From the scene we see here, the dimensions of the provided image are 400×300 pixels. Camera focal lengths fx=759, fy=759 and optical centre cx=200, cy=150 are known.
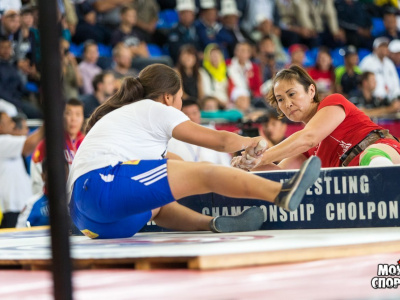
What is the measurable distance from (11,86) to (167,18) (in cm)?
430

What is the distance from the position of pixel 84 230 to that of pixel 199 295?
208 cm

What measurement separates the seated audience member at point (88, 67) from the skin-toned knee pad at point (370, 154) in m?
5.85

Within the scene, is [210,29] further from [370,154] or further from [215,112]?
[370,154]

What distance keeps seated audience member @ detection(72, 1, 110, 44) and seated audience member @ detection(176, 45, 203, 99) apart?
1.37 metres

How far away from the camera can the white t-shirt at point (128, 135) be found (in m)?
3.89

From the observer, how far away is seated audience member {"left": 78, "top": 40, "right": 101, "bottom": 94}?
996 cm

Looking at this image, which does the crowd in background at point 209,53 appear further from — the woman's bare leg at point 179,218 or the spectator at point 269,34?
the woman's bare leg at point 179,218

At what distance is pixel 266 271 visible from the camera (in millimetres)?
Answer: 2688

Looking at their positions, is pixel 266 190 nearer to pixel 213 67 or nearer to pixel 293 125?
pixel 293 125

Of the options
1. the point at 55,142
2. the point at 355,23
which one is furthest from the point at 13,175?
the point at 355,23

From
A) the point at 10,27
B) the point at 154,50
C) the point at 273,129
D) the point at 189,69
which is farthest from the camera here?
the point at 154,50

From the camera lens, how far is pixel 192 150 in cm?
693

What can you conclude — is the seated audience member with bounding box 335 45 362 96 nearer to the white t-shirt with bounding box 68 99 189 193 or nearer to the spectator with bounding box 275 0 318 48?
the spectator with bounding box 275 0 318 48

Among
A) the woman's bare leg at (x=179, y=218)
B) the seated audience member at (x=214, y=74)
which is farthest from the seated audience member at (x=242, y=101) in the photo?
the woman's bare leg at (x=179, y=218)
